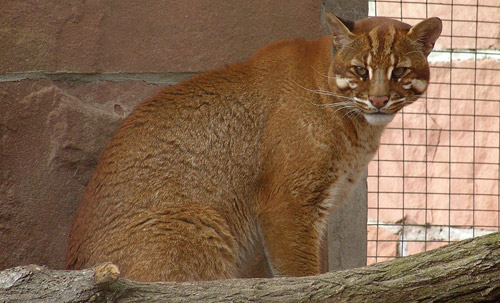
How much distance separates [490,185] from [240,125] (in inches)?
104

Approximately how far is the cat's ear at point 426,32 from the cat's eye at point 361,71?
0.27m

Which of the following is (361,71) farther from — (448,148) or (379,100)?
(448,148)

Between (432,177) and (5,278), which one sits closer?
(5,278)

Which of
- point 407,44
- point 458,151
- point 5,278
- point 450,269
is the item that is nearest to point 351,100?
point 407,44

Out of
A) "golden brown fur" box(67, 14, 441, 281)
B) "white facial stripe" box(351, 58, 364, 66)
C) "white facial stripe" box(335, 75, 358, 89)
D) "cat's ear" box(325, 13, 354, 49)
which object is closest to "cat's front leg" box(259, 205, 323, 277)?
"golden brown fur" box(67, 14, 441, 281)

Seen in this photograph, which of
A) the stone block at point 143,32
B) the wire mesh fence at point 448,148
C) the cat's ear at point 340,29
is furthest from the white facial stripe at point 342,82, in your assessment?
the wire mesh fence at point 448,148

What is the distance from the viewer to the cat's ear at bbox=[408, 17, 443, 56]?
11.2 ft

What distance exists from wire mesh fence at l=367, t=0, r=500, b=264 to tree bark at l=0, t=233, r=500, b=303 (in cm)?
299

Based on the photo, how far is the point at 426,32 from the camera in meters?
3.45

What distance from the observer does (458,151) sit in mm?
5445

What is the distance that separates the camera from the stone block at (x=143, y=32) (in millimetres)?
3594

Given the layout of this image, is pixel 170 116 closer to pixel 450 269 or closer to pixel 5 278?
pixel 5 278

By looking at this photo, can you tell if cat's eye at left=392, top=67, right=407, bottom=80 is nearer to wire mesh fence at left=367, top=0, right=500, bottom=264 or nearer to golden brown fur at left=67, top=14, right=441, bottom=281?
golden brown fur at left=67, top=14, right=441, bottom=281

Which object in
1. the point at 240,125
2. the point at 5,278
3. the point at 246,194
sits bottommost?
the point at 5,278
